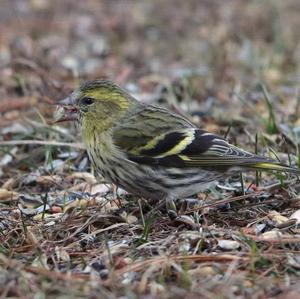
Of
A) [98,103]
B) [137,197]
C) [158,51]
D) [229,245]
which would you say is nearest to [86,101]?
[98,103]

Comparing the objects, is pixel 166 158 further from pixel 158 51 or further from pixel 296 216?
pixel 158 51

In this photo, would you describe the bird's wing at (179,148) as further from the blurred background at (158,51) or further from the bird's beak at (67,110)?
the blurred background at (158,51)

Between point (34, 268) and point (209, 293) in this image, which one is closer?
point (209, 293)

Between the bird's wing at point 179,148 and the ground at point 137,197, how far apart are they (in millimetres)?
267

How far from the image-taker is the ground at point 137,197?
3.79 meters

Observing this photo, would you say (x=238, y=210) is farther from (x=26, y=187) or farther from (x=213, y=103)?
(x=213, y=103)

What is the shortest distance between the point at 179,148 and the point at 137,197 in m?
0.49

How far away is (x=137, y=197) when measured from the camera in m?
5.00

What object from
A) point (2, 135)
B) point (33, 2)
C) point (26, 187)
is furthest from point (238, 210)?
point (33, 2)

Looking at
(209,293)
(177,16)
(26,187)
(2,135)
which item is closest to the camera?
(209,293)

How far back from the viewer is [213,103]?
283 inches

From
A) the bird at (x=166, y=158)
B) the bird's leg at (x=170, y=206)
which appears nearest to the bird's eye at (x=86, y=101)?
the bird at (x=166, y=158)

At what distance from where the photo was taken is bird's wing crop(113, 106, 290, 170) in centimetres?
464

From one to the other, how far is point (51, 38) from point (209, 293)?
20.3 ft
